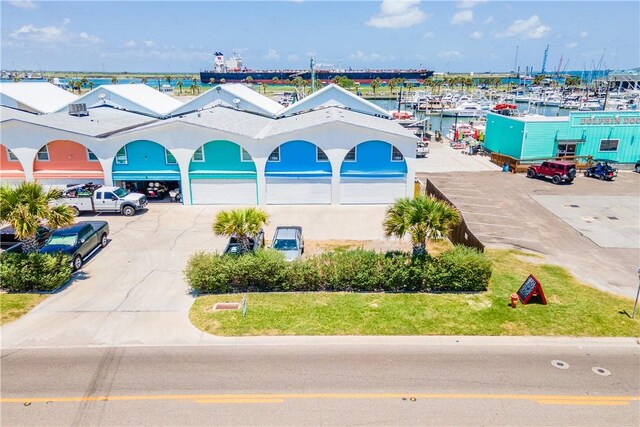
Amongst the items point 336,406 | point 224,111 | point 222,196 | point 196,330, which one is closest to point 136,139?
point 222,196

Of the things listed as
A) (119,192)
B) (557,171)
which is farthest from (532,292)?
(557,171)

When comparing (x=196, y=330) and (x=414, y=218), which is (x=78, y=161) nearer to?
(x=196, y=330)

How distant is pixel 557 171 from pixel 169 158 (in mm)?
31816

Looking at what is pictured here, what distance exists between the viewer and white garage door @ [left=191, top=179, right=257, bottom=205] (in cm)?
3106

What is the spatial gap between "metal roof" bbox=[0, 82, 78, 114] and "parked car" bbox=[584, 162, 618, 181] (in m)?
54.9

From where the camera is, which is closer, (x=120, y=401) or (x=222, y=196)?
(x=120, y=401)

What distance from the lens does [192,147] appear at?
30422mm

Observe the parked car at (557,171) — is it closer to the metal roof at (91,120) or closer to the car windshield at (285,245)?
the car windshield at (285,245)

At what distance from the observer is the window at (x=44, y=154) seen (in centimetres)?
3181

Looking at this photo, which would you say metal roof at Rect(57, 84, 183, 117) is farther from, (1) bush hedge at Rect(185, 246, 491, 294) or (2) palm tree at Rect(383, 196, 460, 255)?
(2) palm tree at Rect(383, 196, 460, 255)

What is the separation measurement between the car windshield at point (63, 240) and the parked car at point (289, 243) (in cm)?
922

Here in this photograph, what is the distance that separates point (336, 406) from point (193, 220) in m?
19.5

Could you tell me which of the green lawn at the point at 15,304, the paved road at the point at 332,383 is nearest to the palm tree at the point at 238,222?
the paved road at the point at 332,383

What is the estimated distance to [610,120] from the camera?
42594 millimetres
